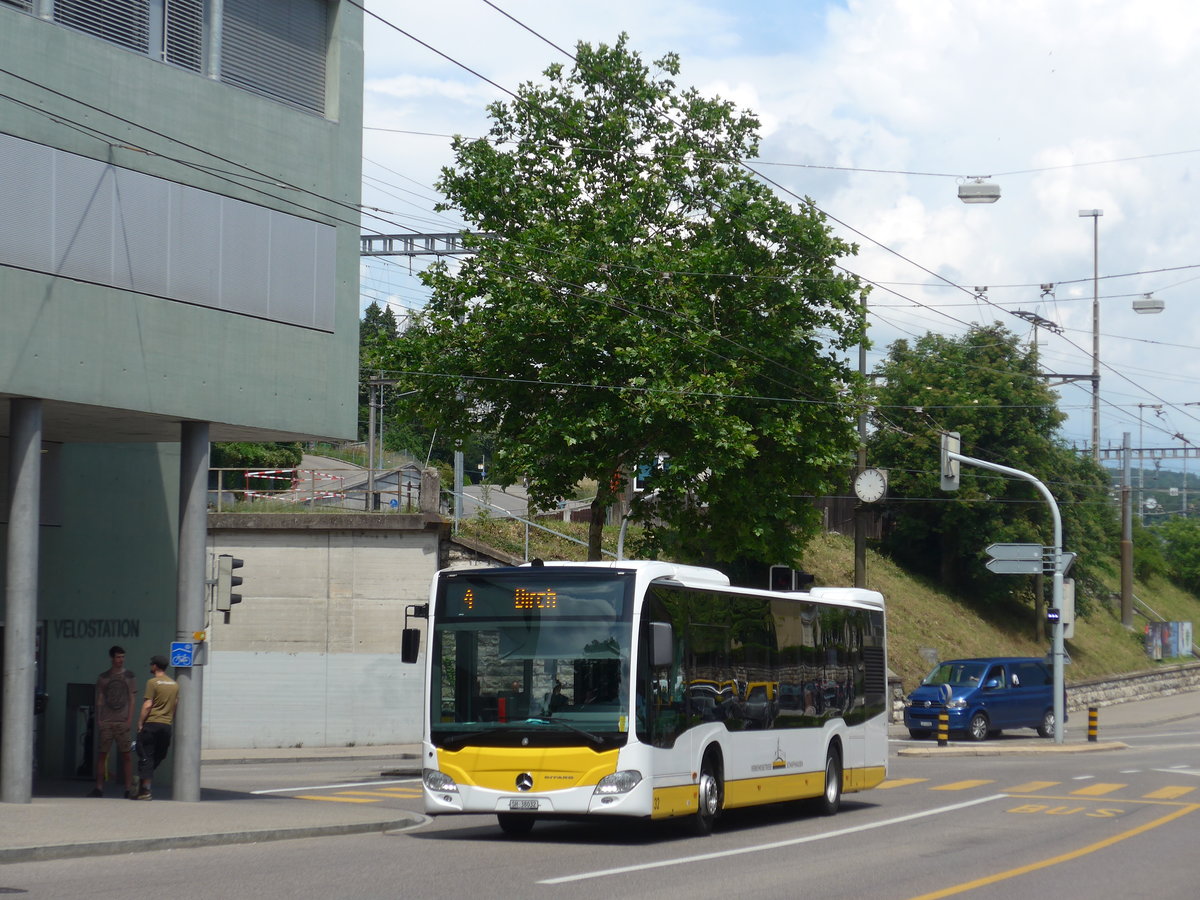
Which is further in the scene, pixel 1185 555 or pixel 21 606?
pixel 1185 555

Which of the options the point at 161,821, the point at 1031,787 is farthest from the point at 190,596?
the point at 1031,787

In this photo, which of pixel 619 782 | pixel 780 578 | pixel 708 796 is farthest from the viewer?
pixel 780 578

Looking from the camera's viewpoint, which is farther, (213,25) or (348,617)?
(348,617)

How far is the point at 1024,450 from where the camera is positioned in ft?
181

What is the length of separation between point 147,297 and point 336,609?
17109 mm

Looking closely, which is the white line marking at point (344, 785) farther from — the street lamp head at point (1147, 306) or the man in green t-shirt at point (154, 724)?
the street lamp head at point (1147, 306)

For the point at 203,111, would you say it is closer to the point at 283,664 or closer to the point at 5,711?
the point at 5,711

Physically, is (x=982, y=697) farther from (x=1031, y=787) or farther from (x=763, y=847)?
(x=763, y=847)

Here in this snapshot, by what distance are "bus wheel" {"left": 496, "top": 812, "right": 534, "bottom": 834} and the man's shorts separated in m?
5.76

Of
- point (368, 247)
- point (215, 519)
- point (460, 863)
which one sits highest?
point (368, 247)

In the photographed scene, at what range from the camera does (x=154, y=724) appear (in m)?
18.4

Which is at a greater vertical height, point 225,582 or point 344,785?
point 225,582

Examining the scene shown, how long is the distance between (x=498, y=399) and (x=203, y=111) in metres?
14.5

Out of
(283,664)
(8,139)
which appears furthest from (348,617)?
(8,139)
